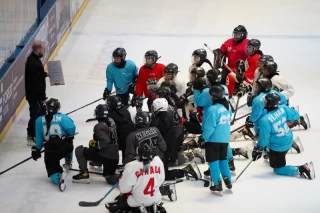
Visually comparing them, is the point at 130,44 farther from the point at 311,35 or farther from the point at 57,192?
the point at 57,192

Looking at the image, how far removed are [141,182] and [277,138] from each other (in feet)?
7.32

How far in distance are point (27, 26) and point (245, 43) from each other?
3.32m

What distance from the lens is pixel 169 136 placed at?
10.4 metres

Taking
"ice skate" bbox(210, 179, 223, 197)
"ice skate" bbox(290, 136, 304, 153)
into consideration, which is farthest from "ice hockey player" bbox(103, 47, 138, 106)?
"ice skate" bbox(210, 179, 223, 197)

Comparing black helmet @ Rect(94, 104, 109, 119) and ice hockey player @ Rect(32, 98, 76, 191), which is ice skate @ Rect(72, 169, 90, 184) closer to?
ice hockey player @ Rect(32, 98, 76, 191)

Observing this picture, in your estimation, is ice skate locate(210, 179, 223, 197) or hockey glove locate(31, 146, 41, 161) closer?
ice skate locate(210, 179, 223, 197)

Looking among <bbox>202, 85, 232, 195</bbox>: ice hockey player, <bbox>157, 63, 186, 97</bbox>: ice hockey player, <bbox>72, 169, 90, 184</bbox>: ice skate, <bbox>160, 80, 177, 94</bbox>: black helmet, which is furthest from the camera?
<bbox>157, 63, 186, 97</bbox>: ice hockey player

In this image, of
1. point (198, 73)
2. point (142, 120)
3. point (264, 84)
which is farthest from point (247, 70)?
point (142, 120)

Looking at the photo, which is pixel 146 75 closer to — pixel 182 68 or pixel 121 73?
pixel 121 73

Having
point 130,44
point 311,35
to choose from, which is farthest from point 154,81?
point 311,35

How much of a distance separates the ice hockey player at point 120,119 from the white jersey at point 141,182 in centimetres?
164

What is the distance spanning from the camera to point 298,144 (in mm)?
11391

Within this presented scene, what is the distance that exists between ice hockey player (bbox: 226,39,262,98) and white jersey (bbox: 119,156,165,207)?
377 cm

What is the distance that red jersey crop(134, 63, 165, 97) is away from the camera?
11844 millimetres
